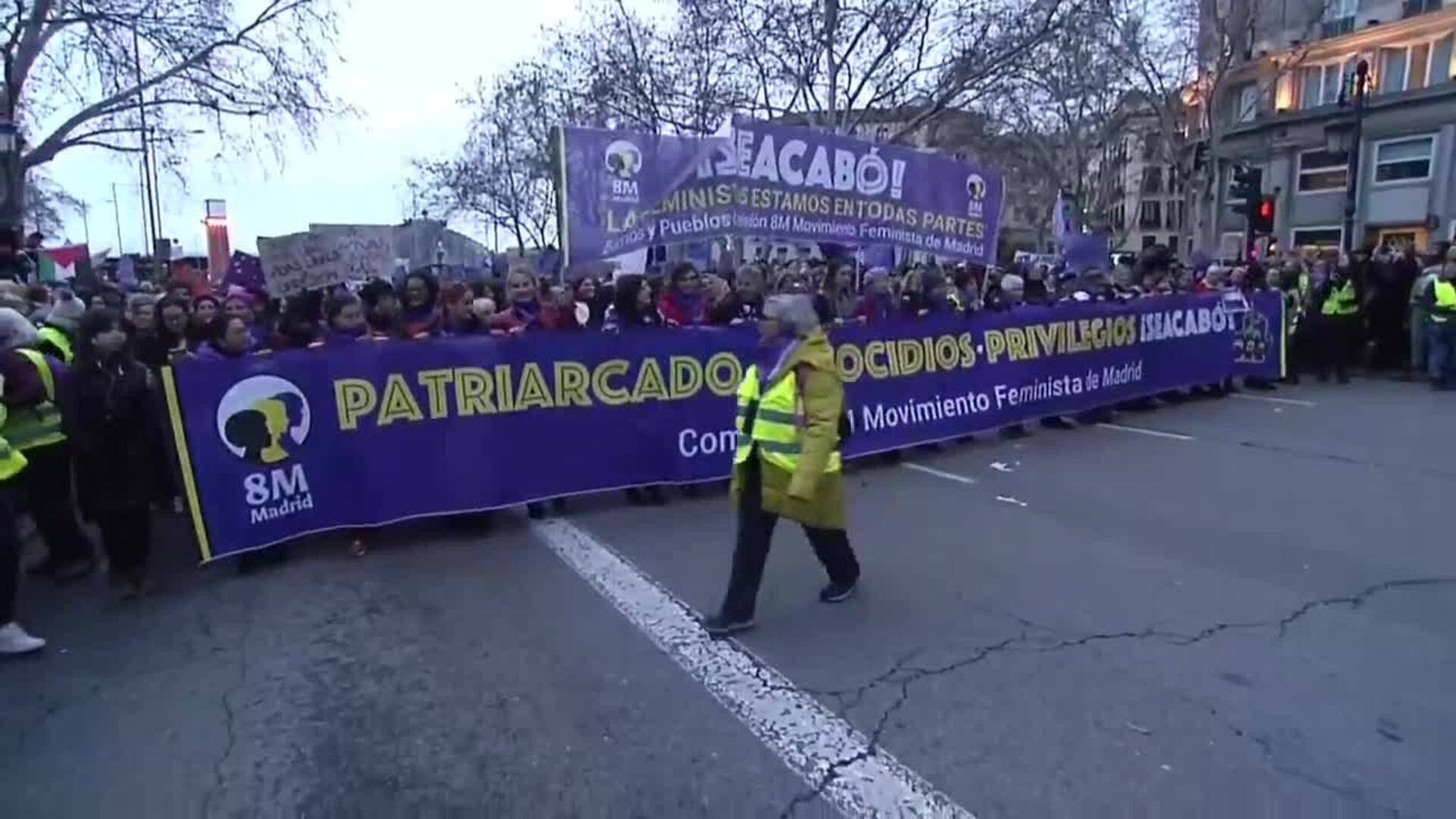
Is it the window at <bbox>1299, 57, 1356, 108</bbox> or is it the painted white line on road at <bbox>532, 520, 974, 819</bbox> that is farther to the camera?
the window at <bbox>1299, 57, 1356, 108</bbox>

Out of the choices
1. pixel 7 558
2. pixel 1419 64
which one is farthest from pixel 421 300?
pixel 1419 64

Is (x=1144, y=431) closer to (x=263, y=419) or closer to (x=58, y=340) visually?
(x=263, y=419)

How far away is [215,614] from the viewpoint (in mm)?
4773

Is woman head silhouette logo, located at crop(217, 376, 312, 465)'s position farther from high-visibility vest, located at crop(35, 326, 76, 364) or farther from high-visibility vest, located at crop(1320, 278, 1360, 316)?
high-visibility vest, located at crop(1320, 278, 1360, 316)

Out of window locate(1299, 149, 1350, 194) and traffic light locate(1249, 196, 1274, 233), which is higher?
window locate(1299, 149, 1350, 194)

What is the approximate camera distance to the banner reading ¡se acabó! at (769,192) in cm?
700

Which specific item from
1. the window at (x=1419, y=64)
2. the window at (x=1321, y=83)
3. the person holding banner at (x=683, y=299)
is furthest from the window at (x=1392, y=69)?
the person holding banner at (x=683, y=299)

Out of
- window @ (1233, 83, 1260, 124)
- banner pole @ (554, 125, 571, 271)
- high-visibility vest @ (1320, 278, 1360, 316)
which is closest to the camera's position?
banner pole @ (554, 125, 571, 271)

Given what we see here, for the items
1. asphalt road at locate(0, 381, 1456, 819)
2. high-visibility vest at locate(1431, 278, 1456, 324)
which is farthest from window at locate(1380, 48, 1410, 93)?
asphalt road at locate(0, 381, 1456, 819)

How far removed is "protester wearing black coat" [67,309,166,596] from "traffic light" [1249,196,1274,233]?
18.9m

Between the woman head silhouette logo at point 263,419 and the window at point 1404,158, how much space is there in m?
→ 41.7

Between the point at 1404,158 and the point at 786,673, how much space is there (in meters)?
42.4

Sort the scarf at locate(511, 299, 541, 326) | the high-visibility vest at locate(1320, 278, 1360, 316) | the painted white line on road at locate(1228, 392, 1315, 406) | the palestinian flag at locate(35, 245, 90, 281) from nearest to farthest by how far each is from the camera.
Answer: the scarf at locate(511, 299, 541, 326)
the painted white line on road at locate(1228, 392, 1315, 406)
the high-visibility vest at locate(1320, 278, 1360, 316)
the palestinian flag at locate(35, 245, 90, 281)

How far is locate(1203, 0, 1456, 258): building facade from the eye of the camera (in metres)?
34.6
